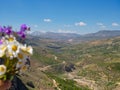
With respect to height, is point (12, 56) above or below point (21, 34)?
below

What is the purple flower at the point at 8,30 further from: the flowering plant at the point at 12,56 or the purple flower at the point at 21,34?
the flowering plant at the point at 12,56

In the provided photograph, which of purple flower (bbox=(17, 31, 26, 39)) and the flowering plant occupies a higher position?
purple flower (bbox=(17, 31, 26, 39))

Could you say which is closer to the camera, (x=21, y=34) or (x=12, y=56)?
(x=12, y=56)

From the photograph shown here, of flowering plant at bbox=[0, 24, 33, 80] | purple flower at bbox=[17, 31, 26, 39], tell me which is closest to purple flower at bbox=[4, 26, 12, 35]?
purple flower at bbox=[17, 31, 26, 39]

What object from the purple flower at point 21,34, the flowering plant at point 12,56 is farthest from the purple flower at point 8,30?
the flowering plant at point 12,56

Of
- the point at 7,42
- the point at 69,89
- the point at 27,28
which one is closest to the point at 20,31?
the point at 27,28

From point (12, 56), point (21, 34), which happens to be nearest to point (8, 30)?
point (21, 34)

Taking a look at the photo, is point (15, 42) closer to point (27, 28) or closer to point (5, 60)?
point (5, 60)

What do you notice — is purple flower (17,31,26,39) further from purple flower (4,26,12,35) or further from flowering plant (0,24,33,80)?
flowering plant (0,24,33,80)

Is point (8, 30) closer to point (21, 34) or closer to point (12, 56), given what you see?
point (21, 34)

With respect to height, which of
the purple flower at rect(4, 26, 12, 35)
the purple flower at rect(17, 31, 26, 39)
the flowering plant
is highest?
the purple flower at rect(4, 26, 12, 35)

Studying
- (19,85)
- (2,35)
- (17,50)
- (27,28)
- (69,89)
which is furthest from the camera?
(69,89)
